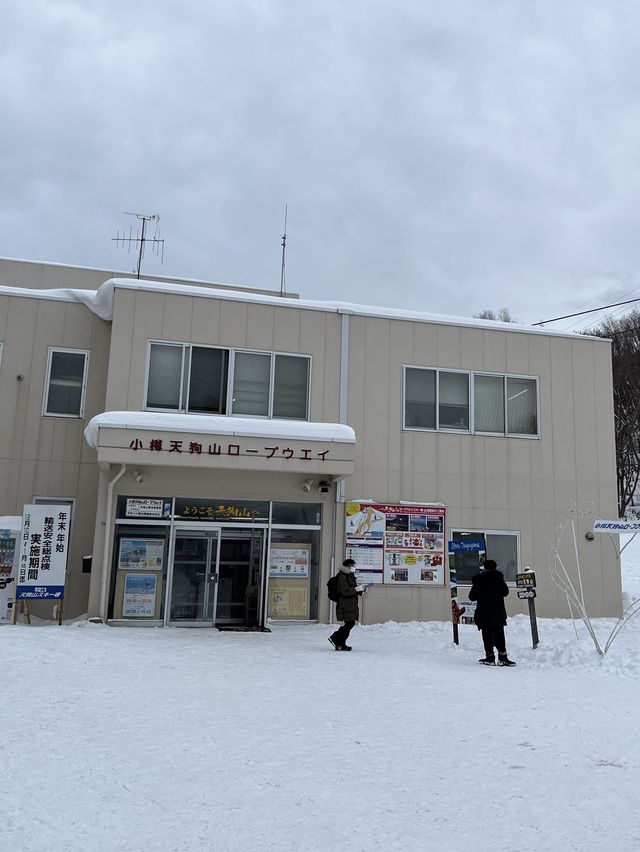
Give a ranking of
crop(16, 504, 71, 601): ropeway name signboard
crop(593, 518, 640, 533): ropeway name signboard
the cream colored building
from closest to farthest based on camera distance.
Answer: crop(593, 518, 640, 533): ropeway name signboard, crop(16, 504, 71, 601): ropeway name signboard, the cream colored building

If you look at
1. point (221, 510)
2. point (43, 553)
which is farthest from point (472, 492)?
point (43, 553)

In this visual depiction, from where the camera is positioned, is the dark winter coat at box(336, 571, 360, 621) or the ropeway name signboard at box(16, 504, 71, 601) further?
the ropeway name signboard at box(16, 504, 71, 601)

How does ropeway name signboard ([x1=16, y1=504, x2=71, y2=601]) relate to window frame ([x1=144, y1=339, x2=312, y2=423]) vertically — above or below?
below

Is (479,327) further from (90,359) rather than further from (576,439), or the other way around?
(90,359)

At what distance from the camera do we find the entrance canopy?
12.4m

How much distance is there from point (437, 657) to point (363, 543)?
3822 mm

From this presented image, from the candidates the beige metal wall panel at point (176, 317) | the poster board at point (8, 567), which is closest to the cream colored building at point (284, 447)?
the beige metal wall panel at point (176, 317)

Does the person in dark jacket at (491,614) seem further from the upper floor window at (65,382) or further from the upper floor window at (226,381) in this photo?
the upper floor window at (65,382)

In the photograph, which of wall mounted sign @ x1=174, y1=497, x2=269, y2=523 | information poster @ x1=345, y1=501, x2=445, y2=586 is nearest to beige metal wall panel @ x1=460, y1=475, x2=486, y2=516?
information poster @ x1=345, y1=501, x2=445, y2=586

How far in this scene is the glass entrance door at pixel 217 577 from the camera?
44.3 ft

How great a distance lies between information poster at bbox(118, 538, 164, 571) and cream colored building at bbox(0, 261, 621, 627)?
0.12 ft

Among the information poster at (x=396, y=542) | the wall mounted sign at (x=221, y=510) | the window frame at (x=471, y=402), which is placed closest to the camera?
the wall mounted sign at (x=221, y=510)

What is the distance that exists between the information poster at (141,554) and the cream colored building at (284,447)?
37 mm

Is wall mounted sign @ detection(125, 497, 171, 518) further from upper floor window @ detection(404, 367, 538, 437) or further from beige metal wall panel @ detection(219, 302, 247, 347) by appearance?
upper floor window @ detection(404, 367, 538, 437)
